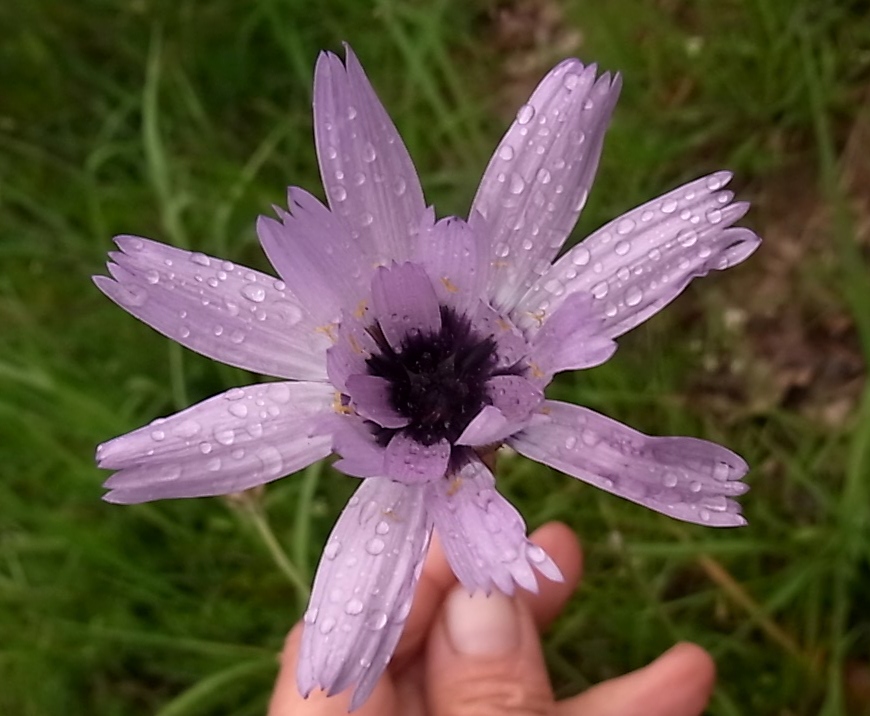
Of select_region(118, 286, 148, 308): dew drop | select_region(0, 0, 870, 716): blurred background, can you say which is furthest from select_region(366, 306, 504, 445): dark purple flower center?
select_region(0, 0, 870, 716): blurred background

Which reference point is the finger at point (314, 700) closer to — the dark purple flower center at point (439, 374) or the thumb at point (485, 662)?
the thumb at point (485, 662)

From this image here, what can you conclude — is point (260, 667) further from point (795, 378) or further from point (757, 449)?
point (795, 378)

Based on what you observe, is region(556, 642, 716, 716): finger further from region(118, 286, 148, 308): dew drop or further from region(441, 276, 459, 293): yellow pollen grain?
region(118, 286, 148, 308): dew drop

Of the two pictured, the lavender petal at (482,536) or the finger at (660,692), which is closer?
the lavender petal at (482,536)

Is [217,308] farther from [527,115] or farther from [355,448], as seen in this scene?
[527,115]

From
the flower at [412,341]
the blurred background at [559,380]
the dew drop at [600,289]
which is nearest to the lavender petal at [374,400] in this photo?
the flower at [412,341]

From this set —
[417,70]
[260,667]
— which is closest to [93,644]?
[260,667]
